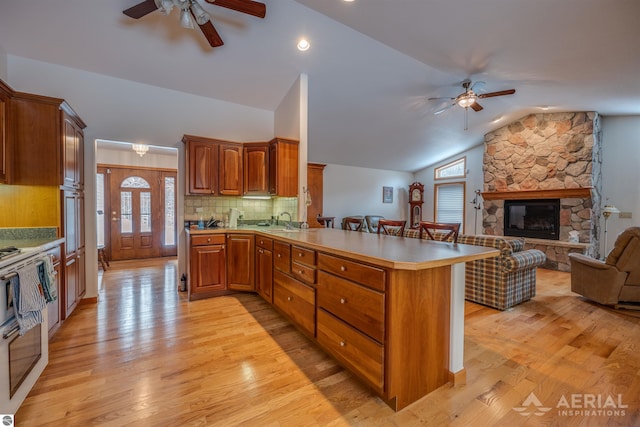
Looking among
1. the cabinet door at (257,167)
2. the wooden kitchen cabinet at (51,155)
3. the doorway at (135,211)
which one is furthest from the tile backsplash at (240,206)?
the doorway at (135,211)

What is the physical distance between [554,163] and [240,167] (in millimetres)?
6303

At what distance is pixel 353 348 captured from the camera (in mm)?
1841

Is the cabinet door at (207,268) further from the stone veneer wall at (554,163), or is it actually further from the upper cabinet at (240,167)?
the stone veneer wall at (554,163)

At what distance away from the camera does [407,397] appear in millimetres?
1704

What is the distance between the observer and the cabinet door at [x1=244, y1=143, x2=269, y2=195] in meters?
4.13

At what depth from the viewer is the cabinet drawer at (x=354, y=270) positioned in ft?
5.33

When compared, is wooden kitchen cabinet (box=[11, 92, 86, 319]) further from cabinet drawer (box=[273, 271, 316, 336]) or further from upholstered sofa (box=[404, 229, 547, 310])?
upholstered sofa (box=[404, 229, 547, 310])

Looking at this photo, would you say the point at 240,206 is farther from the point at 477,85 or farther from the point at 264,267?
the point at 477,85

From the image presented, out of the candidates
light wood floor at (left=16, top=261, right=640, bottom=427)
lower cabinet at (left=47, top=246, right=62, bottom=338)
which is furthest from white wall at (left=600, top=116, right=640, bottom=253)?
lower cabinet at (left=47, top=246, right=62, bottom=338)

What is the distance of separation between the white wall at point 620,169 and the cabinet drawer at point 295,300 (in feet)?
22.3

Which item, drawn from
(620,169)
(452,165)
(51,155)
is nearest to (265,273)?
(51,155)

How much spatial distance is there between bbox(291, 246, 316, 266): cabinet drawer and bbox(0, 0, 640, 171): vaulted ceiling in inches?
95.3

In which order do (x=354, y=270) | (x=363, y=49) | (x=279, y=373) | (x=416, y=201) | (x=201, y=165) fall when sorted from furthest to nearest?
(x=416, y=201)
(x=201, y=165)
(x=363, y=49)
(x=279, y=373)
(x=354, y=270)

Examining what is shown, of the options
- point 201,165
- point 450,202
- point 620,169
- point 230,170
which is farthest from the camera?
point 450,202
